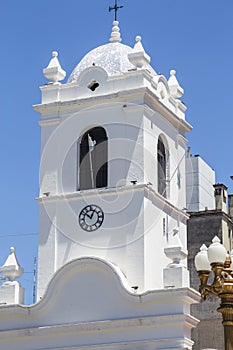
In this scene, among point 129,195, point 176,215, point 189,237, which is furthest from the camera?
point 189,237

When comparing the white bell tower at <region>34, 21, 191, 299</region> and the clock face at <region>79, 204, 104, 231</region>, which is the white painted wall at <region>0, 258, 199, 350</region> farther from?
the clock face at <region>79, 204, 104, 231</region>

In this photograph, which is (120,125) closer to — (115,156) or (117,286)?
(115,156)

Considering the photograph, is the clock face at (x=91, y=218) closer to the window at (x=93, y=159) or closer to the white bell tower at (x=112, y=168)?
the white bell tower at (x=112, y=168)

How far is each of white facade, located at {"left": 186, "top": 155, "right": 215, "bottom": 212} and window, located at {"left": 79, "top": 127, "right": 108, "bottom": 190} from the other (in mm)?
13549

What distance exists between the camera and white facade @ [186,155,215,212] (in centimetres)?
4359

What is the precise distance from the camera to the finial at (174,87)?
32.6 m

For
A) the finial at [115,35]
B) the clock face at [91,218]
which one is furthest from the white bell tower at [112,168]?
the finial at [115,35]

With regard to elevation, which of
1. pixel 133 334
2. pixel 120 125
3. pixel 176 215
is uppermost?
pixel 120 125

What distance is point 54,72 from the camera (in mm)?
31531

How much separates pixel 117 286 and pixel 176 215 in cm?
445

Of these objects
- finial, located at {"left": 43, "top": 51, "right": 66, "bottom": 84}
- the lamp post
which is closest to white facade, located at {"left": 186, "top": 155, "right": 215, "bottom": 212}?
finial, located at {"left": 43, "top": 51, "right": 66, "bottom": 84}

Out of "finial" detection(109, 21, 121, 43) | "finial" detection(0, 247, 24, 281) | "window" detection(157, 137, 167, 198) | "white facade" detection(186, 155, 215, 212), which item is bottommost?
"finial" detection(0, 247, 24, 281)

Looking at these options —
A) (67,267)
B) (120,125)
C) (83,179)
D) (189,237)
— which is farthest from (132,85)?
(189,237)

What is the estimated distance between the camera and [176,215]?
31.0 m
